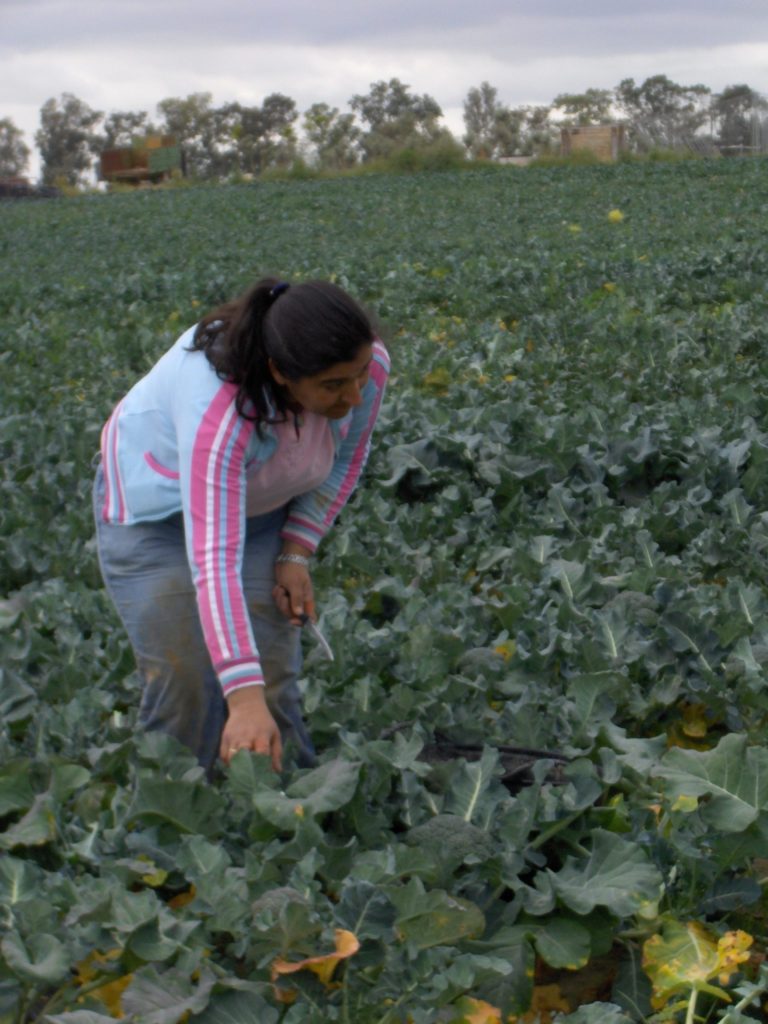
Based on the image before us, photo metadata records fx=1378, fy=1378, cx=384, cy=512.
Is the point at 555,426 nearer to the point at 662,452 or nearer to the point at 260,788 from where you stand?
the point at 662,452

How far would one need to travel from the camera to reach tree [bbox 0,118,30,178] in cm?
12444

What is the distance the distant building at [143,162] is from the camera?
5950cm

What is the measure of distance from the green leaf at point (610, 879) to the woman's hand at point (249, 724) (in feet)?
2.02

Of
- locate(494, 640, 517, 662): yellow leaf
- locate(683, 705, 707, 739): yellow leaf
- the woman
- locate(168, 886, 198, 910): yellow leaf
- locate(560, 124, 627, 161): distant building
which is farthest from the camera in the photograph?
locate(560, 124, 627, 161): distant building

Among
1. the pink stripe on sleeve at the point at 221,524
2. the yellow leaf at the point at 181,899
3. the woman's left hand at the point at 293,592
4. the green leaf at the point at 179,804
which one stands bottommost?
the yellow leaf at the point at 181,899

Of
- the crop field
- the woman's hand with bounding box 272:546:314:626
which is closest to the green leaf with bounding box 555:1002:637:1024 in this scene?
the crop field

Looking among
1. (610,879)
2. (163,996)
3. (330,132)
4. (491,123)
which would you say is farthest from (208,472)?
(491,123)

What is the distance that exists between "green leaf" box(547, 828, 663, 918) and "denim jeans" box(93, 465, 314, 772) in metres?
0.70

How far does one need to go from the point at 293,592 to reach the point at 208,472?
63 cm

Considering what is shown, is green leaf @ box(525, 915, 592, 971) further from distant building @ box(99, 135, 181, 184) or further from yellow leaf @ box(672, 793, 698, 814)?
distant building @ box(99, 135, 181, 184)

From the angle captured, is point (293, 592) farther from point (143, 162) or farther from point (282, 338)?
point (143, 162)

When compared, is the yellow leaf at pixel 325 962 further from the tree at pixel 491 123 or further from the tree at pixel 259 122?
the tree at pixel 259 122

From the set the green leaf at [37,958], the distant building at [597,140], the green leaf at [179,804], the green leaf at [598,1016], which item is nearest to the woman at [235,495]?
the green leaf at [179,804]

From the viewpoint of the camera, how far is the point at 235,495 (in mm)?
2688
